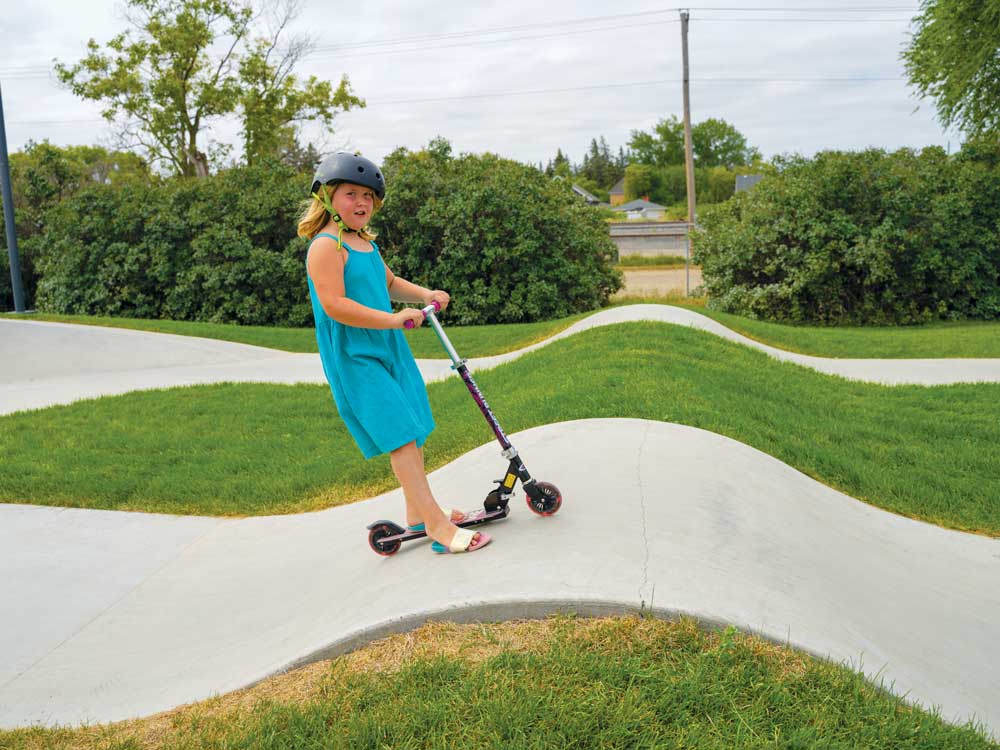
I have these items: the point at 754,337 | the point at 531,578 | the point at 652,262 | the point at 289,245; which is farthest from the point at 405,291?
the point at 652,262

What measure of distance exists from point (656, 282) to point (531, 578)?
26.9 m

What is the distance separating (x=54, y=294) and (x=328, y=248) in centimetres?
1939

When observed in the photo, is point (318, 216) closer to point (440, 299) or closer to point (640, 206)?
point (440, 299)

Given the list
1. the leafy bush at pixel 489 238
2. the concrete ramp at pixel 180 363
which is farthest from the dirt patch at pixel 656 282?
the concrete ramp at pixel 180 363

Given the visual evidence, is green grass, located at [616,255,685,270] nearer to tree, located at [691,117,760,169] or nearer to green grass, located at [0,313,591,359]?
green grass, located at [0,313,591,359]

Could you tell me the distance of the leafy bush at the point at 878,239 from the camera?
16.3m

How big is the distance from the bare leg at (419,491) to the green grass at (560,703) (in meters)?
0.73

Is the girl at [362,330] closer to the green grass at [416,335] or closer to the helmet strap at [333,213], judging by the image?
the helmet strap at [333,213]

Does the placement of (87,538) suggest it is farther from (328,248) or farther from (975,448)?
(975,448)

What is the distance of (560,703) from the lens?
8.71 ft

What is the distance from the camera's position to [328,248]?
11.7 ft

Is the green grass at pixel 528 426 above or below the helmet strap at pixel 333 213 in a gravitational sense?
below

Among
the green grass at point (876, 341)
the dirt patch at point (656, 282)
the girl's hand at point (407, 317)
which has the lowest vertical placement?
the dirt patch at point (656, 282)

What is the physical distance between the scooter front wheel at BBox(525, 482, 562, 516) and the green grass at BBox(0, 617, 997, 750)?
3.00 feet
